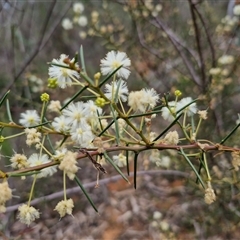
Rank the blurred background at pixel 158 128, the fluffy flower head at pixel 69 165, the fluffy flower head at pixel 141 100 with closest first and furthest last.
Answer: the fluffy flower head at pixel 69 165
the fluffy flower head at pixel 141 100
the blurred background at pixel 158 128

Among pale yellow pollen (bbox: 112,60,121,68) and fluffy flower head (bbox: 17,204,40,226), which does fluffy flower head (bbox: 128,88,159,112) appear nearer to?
pale yellow pollen (bbox: 112,60,121,68)

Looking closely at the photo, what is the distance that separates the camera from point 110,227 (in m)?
2.30

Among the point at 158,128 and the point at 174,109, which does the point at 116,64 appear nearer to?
the point at 174,109

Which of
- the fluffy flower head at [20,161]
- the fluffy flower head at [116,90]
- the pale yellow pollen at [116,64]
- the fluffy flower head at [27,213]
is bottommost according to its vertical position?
the fluffy flower head at [27,213]

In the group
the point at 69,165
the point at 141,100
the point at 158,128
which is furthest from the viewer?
the point at 158,128

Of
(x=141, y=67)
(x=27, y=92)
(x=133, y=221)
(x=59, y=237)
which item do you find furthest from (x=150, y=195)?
(x=27, y=92)

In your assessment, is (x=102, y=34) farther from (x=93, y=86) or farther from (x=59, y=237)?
(x=93, y=86)

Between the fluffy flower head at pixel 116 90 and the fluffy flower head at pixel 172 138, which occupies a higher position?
the fluffy flower head at pixel 116 90

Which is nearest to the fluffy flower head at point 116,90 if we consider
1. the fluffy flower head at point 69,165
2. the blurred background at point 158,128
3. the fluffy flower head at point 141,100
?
the fluffy flower head at point 141,100

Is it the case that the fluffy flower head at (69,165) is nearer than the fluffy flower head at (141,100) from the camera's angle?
Yes

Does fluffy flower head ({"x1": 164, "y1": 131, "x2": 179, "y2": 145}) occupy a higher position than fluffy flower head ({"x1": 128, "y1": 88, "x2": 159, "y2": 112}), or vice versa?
fluffy flower head ({"x1": 128, "y1": 88, "x2": 159, "y2": 112})

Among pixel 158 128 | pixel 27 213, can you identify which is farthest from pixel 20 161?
pixel 158 128

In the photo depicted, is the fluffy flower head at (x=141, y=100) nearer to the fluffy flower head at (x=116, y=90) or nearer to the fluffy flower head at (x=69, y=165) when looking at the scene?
the fluffy flower head at (x=116, y=90)

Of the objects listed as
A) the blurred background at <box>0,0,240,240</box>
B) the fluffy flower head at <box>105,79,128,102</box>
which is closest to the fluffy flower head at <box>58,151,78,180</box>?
the fluffy flower head at <box>105,79,128,102</box>
